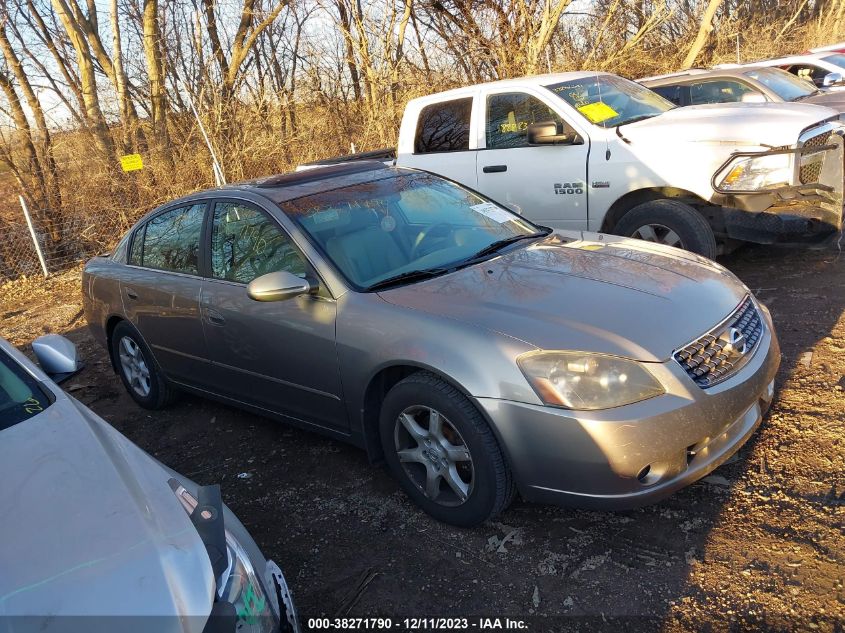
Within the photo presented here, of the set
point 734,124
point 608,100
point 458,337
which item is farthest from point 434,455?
point 608,100

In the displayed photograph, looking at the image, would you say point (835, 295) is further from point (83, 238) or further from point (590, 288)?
point (83, 238)

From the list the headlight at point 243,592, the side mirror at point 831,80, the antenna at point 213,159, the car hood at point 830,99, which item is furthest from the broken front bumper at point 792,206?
the antenna at point 213,159

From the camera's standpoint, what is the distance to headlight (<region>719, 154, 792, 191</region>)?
5348mm

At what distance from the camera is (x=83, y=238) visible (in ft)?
37.8

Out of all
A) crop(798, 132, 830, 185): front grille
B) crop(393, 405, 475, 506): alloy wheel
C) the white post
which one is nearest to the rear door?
crop(393, 405, 475, 506): alloy wheel

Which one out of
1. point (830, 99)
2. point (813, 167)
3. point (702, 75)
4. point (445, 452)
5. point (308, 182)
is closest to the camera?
point (445, 452)

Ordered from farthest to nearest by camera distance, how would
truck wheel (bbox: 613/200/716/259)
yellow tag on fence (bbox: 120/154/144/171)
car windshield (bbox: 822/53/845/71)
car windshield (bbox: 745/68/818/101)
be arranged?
car windshield (bbox: 822/53/845/71)
yellow tag on fence (bbox: 120/154/144/171)
car windshield (bbox: 745/68/818/101)
truck wheel (bbox: 613/200/716/259)

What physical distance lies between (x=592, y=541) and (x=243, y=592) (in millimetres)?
1623

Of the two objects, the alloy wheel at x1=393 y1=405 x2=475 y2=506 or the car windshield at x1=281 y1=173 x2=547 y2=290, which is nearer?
the alloy wheel at x1=393 y1=405 x2=475 y2=506

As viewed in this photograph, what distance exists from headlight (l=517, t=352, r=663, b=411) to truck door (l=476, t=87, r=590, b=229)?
374cm

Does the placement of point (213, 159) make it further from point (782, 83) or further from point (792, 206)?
point (792, 206)

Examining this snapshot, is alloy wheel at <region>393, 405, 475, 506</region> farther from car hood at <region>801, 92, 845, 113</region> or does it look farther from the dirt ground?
car hood at <region>801, 92, 845, 113</region>

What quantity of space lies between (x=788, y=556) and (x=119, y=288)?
4434 millimetres

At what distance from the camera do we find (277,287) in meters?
3.44
